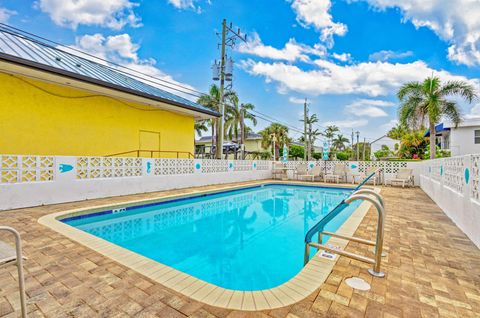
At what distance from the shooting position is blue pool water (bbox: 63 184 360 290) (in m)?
3.64

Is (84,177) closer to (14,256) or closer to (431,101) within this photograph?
(14,256)

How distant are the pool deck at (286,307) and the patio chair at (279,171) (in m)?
12.2

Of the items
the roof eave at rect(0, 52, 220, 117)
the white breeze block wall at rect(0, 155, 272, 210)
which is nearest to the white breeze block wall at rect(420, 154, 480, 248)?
the white breeze block wall at rect(0, 155, 272, 210)

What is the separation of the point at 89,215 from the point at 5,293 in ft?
13.6

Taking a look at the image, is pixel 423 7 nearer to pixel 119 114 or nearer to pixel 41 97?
pixel 119 114

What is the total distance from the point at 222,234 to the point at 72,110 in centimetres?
866

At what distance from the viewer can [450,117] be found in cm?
1234

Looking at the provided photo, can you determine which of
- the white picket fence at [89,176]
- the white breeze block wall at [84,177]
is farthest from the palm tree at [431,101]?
the white breeze block wall at [84,177]

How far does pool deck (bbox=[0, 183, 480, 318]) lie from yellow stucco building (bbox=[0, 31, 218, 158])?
262 inches

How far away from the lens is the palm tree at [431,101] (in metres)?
11.9

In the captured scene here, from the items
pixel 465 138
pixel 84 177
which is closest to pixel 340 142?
pixel 465 138

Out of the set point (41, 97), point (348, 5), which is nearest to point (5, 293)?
point (41, 97)

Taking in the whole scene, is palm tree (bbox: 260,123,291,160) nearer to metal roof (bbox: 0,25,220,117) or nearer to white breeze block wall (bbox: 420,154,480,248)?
metal roof (bbox: 0,25,220,117)

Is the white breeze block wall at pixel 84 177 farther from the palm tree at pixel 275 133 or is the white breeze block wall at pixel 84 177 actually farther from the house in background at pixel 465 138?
the palm tree at pixel 275 133
